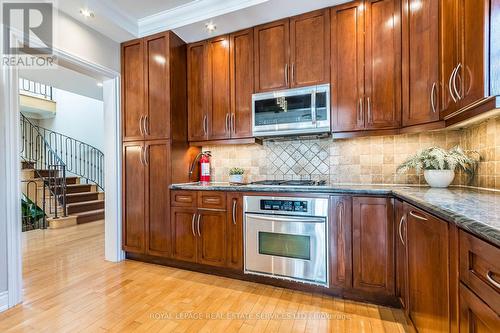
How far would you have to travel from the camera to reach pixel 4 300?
1.91m

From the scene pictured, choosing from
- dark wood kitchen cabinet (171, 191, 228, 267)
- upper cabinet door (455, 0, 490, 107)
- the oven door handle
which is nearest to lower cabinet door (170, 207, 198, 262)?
dark wood kitchen cabinet (171, 191, 228, 267)

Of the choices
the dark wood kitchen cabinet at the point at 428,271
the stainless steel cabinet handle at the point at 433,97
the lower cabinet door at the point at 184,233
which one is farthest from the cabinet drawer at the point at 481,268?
the lower cabinet door at the point at 184,233

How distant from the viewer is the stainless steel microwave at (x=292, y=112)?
2367 mm

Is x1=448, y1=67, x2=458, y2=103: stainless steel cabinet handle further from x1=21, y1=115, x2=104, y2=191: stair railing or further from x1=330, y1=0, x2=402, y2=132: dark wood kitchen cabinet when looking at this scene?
x1=21, y1=115, x2=104, y2=191: stair railing

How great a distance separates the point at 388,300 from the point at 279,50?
2456mm

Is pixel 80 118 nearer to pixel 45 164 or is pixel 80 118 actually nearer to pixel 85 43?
pixel 45 164

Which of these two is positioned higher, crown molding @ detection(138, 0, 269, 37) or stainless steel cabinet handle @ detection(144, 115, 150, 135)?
crown molding @ detection(138, 0, 269, 37)

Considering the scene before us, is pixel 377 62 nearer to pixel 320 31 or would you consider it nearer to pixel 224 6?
pixel 320 31

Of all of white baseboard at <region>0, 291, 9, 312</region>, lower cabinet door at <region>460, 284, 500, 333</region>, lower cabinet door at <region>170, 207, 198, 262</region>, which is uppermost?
lower cabinet door at <region>460, 284, 500, 333</region>

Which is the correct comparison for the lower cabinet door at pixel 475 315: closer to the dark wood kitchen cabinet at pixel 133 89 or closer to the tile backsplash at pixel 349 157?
the tile backsplash at pixel 349 157

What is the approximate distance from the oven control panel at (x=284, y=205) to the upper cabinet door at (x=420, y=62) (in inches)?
44.5

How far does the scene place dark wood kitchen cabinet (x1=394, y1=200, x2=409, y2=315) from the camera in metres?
1.63

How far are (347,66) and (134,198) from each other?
8.89ft

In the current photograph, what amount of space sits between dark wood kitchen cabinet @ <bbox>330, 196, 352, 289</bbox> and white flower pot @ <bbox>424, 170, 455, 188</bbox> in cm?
68
